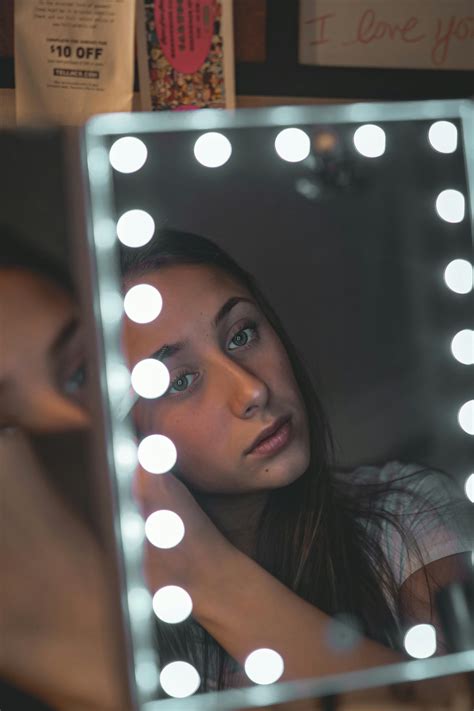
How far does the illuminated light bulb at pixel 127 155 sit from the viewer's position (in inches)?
30.8

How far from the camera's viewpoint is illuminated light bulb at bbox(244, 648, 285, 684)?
790 millimetres

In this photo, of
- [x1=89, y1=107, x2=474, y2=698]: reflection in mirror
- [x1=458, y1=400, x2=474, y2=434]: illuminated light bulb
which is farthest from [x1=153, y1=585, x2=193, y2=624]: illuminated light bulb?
[x1=458, y1=400, x2=474, y2=434]: illuminated light bulb

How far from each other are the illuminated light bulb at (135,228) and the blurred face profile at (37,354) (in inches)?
3.3

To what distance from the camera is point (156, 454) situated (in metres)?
0.78

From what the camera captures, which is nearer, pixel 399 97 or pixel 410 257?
pixel 410 257

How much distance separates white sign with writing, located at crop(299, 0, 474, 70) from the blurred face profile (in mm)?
437

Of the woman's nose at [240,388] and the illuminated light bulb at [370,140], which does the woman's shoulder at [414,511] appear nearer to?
the woman's nose at [240,388]

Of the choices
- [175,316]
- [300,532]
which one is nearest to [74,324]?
[175,316]

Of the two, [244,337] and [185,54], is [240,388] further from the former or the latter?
[185,54]

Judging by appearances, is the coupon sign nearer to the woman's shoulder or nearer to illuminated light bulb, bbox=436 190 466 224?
illuminated light bulb, bbox=436 190 466 224

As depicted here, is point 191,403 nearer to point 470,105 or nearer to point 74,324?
point 74,324

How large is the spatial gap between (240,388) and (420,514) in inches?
9.4

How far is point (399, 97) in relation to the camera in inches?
38.5

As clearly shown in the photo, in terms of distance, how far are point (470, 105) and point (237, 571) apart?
1.81 feet
